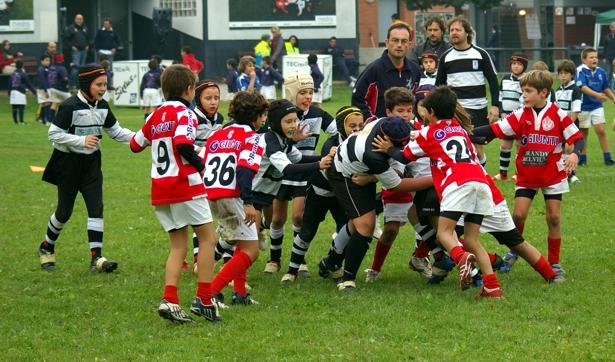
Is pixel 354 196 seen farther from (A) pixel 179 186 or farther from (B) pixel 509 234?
(A) pixel 179 186

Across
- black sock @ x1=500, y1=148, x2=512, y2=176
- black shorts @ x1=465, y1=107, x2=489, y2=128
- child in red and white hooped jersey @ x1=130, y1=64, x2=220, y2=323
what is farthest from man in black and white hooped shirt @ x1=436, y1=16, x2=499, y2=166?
child in red and white hooped jersey @ x1=130, y1=64, x2=220, y2=323

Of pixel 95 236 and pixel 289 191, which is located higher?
pixel 289 191

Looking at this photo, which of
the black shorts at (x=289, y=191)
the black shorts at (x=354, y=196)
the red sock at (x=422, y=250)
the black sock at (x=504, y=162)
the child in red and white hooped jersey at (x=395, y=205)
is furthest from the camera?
the black sock at (x=504, y=162)

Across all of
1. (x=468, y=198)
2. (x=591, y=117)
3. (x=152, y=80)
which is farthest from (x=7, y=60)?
→ (x=468, y=198)

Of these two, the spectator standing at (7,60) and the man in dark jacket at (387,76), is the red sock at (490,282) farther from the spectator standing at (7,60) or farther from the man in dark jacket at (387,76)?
the spectator standing at (7,60)

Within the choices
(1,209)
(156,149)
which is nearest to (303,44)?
(1,209)

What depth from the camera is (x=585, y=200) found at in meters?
14.0

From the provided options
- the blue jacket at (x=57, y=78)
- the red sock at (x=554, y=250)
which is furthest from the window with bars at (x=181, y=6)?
the red sock at (x=554, y=250)

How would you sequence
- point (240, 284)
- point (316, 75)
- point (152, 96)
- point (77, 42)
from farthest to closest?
point (77, 42), point (316, 75), point (152, 96), point (240, 284)

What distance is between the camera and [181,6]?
45.1m

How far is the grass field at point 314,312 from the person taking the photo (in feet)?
23.7

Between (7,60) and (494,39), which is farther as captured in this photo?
(494,39)

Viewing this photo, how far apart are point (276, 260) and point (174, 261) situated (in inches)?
88.4

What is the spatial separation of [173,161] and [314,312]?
1.49 meters
